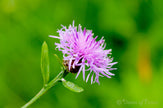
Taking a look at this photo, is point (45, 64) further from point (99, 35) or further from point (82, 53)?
point (99, 35)

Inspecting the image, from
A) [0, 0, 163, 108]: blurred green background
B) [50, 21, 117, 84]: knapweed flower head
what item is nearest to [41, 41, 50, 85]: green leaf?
[50, 21, 117, 84]: knapweed flower head

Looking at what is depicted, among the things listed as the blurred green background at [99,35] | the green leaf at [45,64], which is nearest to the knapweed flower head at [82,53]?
the green leaf at [45,64]

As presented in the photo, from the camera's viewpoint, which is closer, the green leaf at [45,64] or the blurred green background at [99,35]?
the green leaf at [45,64]

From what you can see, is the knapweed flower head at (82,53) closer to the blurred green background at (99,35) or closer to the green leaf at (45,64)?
the green leaf at (45,64)

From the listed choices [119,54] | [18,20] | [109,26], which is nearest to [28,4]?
[18,20]

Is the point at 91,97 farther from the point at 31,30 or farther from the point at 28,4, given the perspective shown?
the point at 28,4

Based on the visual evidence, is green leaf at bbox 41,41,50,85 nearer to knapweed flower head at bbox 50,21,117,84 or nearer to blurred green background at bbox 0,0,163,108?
knapweed flower head at bbox 50,21,117,84

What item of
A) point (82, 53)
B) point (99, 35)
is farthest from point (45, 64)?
point (99, 35)

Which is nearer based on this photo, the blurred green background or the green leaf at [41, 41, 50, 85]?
the green leaf at [41, 41, 50, 85]
